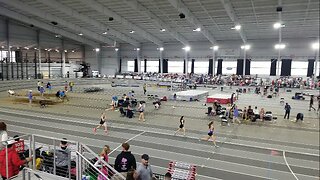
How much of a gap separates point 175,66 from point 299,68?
21.0 metres

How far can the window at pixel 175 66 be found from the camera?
158 feet

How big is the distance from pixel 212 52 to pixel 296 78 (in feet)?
45.8

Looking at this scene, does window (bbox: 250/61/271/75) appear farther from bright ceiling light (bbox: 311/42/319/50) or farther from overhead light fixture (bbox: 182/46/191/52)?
overhead light fixture (bbox: 182/46/191/52)

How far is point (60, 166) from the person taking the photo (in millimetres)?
6359

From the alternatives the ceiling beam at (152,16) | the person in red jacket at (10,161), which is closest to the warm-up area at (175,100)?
the person in red jacket at (10,161)

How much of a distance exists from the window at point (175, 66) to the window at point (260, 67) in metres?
12.8

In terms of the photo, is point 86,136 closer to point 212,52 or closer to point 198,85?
point 198,85

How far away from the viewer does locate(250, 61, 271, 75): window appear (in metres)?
41.2

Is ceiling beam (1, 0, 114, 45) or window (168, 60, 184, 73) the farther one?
window (168, 60, 184, 73)

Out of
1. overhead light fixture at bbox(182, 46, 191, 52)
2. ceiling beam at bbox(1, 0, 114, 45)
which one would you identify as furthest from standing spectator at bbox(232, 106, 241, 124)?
overhead light fixture at bbox(182, 46, 191, 52)

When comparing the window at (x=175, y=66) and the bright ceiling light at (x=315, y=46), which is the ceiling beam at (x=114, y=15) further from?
the bright ceiling light at (x=315, y=46)

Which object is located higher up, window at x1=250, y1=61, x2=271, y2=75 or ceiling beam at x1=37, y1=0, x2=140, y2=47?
ceiling beam at x1=37, y1=0, x2=140, y2=47

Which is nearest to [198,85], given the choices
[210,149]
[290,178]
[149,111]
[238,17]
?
[238,17]

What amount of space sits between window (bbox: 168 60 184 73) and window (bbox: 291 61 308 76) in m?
18.7
